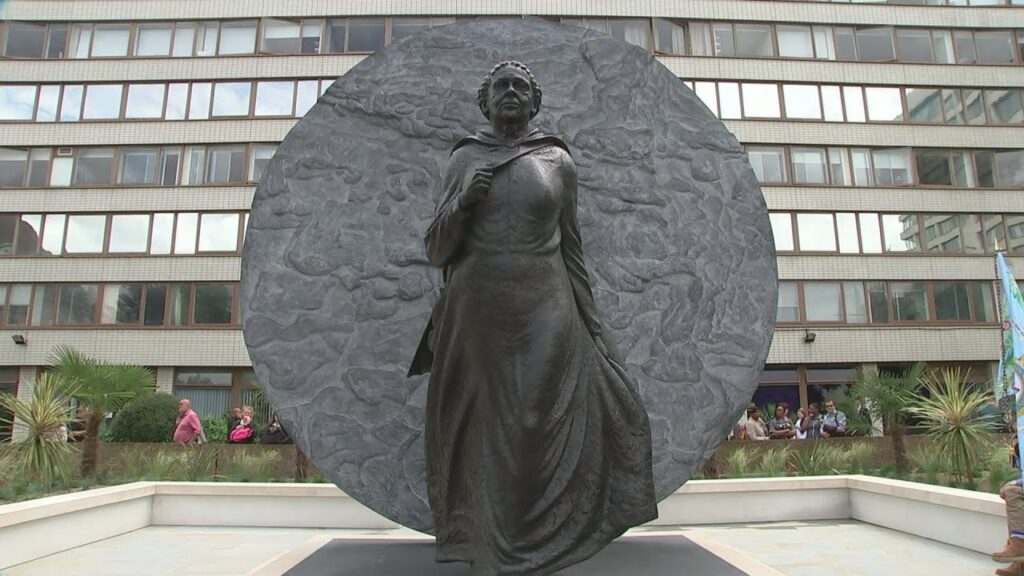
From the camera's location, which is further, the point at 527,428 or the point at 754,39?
the point at 754,39

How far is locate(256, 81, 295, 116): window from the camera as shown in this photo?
2575cm

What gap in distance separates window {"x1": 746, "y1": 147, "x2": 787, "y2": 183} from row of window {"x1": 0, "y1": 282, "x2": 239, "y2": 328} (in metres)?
18.0

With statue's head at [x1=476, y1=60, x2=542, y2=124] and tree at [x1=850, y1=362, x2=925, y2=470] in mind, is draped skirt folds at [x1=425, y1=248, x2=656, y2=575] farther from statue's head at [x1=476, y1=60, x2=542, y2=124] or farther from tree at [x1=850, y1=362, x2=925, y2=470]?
tree at [x1=850, y1=362, x2=925, y2=470]

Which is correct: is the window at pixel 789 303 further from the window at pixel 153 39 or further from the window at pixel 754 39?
the window at pixel 153 39

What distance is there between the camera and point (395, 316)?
6156mm

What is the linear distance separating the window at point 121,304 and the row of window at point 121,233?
4.18 feet

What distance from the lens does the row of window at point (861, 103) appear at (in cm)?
2572

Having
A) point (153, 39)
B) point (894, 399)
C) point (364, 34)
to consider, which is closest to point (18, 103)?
point (153, 39)

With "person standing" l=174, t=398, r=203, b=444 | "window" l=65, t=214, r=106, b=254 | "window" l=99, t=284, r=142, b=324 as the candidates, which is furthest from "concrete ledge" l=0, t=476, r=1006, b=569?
"window" l=65, t=214, r=106, b=254

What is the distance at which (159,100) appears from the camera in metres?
26.2

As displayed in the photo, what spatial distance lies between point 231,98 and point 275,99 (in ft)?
5.26

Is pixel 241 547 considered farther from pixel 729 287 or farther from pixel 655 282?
pixel 729 287

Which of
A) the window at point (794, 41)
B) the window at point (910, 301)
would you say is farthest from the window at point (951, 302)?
the window at point (794, 41)

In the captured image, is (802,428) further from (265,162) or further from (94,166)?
(94,166)
